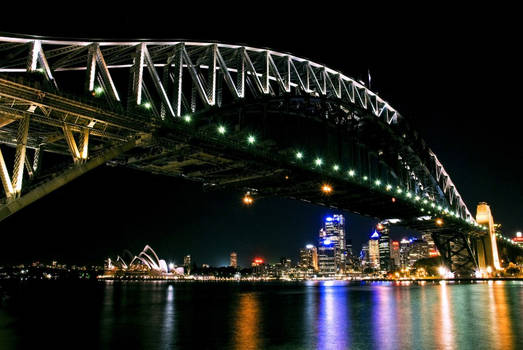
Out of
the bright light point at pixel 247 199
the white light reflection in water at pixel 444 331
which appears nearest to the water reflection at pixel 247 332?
the white light reflection in water at pixel 444 331

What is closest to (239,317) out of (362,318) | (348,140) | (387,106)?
(362,318)

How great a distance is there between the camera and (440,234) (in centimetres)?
9544

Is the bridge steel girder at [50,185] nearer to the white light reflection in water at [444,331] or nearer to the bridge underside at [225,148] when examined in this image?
the bridge underside at [225,148]

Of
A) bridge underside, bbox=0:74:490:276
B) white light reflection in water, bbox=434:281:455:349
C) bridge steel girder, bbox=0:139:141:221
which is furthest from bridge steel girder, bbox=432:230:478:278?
bridge steel girder, bbox=0:139:141:221

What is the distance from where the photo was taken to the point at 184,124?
29.9 meters

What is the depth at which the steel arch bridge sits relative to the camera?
21312mm

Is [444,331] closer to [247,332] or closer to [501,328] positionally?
[501,328]

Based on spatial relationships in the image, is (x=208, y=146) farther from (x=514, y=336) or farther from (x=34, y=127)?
(x=514, y=336)

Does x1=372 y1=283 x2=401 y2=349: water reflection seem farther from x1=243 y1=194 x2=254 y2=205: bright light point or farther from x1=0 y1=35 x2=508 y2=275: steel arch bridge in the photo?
x1=243 y1=194 x2=254 y2=205: bright light point

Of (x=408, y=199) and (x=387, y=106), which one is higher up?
(x=387, y=106)

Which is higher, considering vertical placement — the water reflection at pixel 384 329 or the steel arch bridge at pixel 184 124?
the steel arch bridge at pixel 184 124

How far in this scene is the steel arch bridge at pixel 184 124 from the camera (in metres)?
21.3

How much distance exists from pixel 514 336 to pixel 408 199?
49.6 meters

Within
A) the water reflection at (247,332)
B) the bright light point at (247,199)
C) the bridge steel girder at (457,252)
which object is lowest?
the water reflection at (247,332)
